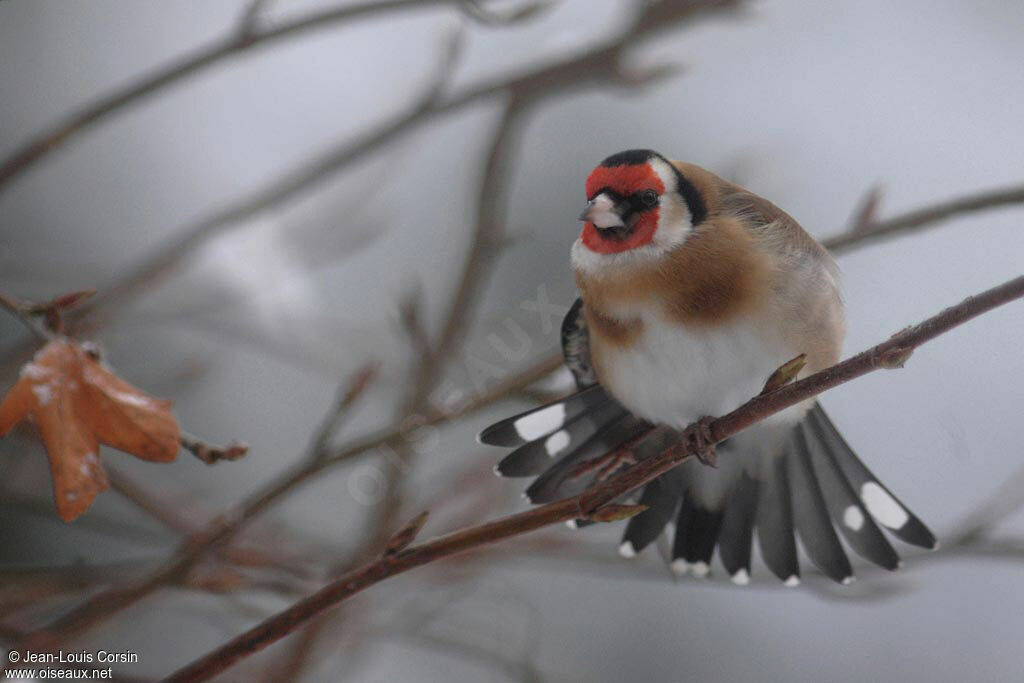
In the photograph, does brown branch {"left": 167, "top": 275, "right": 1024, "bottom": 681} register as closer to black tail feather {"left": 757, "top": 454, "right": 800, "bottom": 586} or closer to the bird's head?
the bird's head

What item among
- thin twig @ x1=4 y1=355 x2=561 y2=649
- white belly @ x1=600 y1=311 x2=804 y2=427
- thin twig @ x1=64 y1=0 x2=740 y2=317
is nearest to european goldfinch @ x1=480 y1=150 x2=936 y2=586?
white belly @ x1=600 y1=311 x2=804 y2=427

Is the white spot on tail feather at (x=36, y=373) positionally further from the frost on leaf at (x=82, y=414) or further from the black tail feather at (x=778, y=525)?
the black tail feather at (x=778, y=525)

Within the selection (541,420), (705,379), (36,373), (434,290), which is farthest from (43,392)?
(434,290)

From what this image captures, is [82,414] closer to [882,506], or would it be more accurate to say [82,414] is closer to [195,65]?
[195,65]

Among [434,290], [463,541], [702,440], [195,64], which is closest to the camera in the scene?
[463,541]

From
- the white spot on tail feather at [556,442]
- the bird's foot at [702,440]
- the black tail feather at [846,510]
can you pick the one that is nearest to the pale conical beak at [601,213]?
the bird's foot at [702,440]

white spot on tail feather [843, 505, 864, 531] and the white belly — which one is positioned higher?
the white belly
